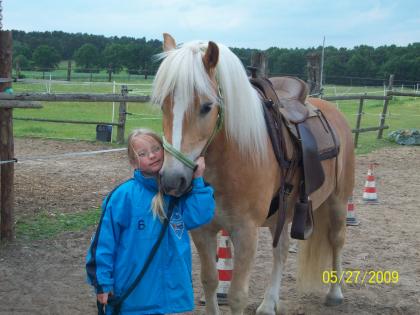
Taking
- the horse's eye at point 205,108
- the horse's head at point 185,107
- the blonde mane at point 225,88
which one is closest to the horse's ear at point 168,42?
the blonde mane at point 225,88

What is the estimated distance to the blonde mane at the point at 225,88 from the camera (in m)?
2.18

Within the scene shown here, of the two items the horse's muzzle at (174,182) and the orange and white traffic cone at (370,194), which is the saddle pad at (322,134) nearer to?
the horse's muzzle at (174,182)

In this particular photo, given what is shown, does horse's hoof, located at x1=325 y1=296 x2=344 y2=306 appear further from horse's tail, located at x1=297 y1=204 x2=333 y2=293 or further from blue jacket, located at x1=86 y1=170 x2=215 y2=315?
blue jacket, located at x1=86 y1=170 x2=215 y2=315

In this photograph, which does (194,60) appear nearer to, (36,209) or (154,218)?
(154,218)

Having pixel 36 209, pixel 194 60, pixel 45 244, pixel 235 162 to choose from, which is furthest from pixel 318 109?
pixel 36 209

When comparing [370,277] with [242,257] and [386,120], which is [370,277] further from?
[386,120]

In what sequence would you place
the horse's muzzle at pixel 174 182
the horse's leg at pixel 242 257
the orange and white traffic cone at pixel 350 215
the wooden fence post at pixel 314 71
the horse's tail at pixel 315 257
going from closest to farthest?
the horse's muzzle at pixel 174 182
the horse's leg at pixel 242 257
the horse's tail at pixel 315 257
the orange and white traffic cone at pixel 350 215
the wooden fence post at pixel 314 71

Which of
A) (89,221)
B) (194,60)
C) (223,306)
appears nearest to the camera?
(194,60)

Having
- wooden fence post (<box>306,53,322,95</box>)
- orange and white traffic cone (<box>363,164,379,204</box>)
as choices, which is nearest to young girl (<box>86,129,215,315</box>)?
orange and white traffic cone (<box>363,164,379,204</box>)

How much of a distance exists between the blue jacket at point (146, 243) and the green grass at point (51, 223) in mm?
2945

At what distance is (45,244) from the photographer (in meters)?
4.61

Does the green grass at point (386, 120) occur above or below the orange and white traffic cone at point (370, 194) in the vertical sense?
above

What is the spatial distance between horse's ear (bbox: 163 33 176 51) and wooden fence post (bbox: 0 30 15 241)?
7.74ft

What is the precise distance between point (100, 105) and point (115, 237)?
22.9 metres
